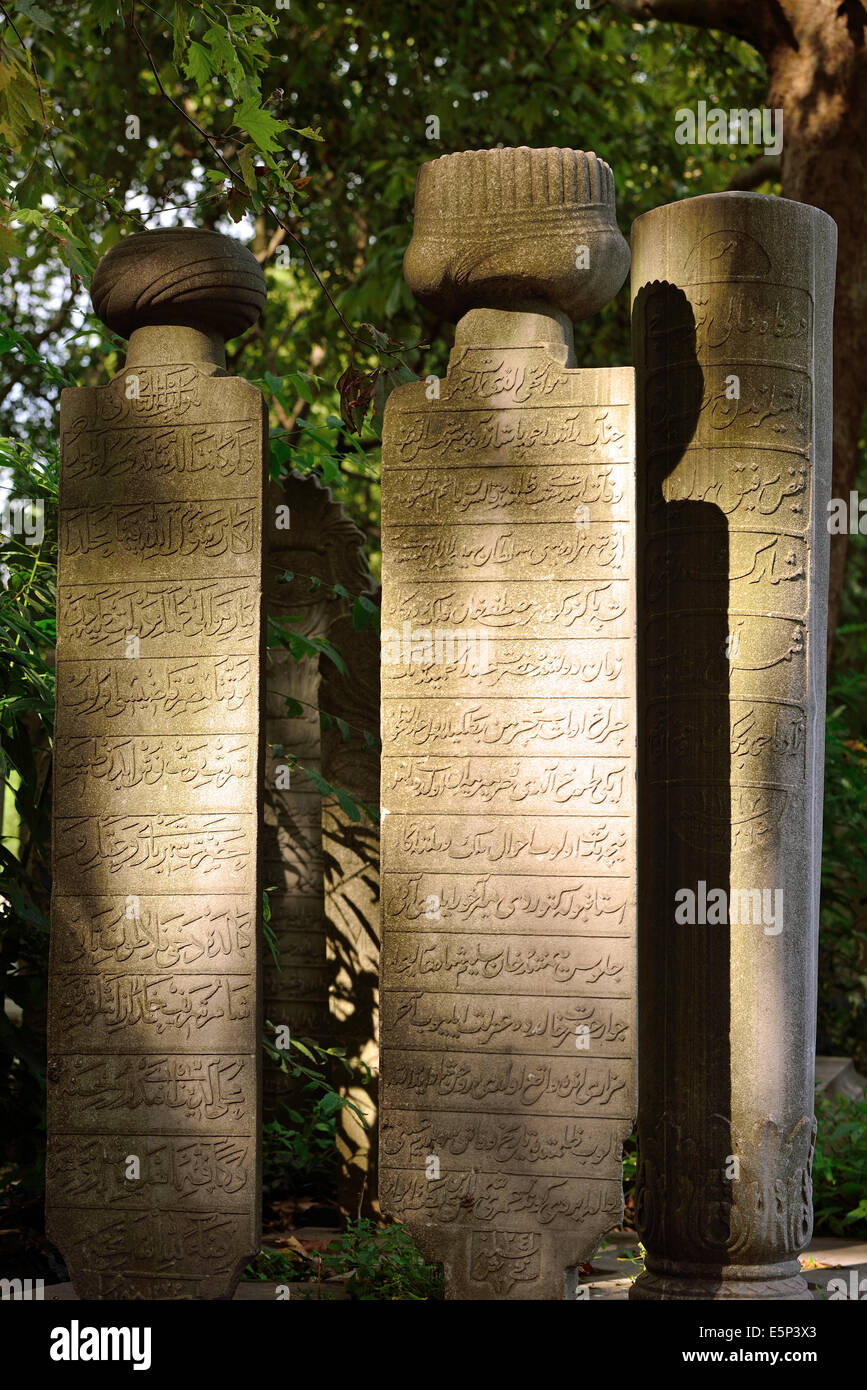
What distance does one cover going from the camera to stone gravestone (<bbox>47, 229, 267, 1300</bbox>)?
3.76 metres

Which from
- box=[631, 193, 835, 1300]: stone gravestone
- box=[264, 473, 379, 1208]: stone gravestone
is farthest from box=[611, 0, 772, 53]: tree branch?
box=[631, 193, 835, 1300]: stone gravestone

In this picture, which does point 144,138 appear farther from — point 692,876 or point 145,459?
point 692,876

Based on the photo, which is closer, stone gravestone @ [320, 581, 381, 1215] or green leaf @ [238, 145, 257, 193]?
green leaf @ [238, 145, 257, 193]

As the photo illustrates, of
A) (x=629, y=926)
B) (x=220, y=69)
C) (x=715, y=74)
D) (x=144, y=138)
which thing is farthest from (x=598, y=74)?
(x=629, y=926)

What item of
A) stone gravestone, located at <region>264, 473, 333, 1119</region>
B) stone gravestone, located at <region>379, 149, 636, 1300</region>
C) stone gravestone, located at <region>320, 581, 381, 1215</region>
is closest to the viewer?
stone gravestone, located at <region>379, 149, 636, 1300</region>

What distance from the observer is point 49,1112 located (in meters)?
3.87

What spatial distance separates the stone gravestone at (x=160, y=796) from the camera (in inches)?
148

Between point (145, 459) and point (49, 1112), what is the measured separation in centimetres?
174

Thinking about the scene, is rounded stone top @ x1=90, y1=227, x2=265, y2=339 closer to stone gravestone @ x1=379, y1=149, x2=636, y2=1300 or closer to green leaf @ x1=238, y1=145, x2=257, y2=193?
green leaf @ x1=238, y1=145, x2=257, y2=193

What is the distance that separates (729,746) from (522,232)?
144 cm

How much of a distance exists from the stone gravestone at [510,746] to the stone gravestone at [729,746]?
13.8 inches

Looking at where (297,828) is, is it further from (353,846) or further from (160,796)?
(160,796)

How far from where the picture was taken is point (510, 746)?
12.2ft
